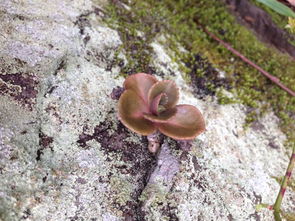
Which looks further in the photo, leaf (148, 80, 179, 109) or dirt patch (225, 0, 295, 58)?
dirt patch (225, 0, 295, 58)

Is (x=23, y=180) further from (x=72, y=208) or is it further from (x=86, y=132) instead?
(x=86, y=132)

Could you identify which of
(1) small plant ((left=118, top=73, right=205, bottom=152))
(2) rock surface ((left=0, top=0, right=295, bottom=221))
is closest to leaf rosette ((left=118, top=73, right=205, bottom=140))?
(1) small plant ((left=118, top=73, right=205, bottom=152))

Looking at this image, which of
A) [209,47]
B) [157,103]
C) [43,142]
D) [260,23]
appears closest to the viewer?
[43,142]

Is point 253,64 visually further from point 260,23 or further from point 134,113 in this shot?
point 134,113

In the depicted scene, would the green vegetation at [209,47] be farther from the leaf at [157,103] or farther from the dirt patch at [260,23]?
the leaf at [157,103]

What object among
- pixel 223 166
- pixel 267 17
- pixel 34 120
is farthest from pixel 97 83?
pixel 267 17

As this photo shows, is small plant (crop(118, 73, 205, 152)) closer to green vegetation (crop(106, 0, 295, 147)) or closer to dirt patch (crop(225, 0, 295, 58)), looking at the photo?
green vegetation (crop(106, 0, 295, 147))

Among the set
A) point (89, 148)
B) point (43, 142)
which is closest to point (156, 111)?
point (89, 148)
